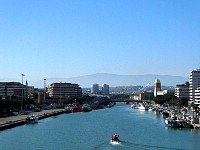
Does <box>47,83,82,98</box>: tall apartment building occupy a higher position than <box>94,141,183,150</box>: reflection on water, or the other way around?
<box>47,83,82,98</box>: tall apartment building

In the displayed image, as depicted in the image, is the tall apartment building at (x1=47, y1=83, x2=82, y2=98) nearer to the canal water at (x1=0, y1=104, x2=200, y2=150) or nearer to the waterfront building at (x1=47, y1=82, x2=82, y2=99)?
the waterfront building at (x1=47, y1=82, x2=82, y2=99)

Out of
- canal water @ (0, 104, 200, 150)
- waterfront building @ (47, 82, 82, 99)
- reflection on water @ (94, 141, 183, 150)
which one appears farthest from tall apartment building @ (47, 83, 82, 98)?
reflection on water @ (94, 141, 183, 150)

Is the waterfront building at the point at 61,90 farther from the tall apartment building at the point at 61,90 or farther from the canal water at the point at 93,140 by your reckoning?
the canal water at the point at 93,140

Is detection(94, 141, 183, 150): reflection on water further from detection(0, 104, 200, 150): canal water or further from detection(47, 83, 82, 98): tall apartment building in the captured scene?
detection(47, 83, 82, 98): tall apartment building

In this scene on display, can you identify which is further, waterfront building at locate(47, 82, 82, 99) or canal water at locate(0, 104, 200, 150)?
waterfront building at locate(47, 82, 82, 99)

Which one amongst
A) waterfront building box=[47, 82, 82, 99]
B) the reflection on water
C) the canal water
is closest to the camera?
the reflection on water

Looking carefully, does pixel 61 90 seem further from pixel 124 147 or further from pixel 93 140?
pixel 124 147

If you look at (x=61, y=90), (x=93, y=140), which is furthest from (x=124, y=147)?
(x=61, y=90)

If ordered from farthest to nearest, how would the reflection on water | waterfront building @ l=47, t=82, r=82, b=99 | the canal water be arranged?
waterfront building @ l=47, t=82, r=82, b=99 → the canal water → the reflection on water

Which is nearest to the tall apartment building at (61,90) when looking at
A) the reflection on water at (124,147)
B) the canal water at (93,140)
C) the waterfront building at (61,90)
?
the waterfront building at (61,90)

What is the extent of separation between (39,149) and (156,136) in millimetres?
8740

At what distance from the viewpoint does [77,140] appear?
87.8 ft

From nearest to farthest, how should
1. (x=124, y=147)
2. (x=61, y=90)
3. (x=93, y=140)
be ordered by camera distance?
(x=124, y=147), (x=93, y=140), (x=61, y=90)

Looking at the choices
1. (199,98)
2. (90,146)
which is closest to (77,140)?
(90,146)
